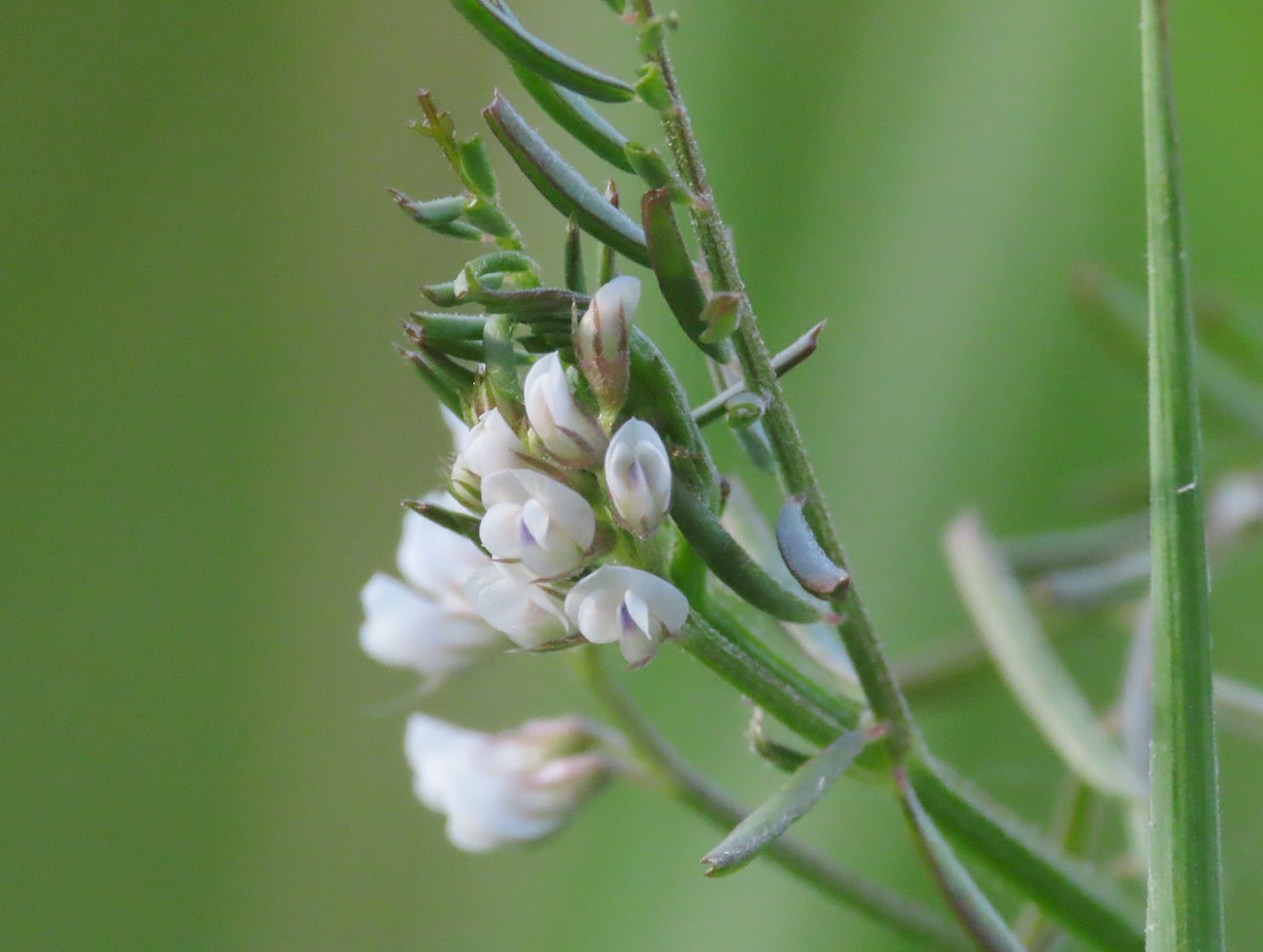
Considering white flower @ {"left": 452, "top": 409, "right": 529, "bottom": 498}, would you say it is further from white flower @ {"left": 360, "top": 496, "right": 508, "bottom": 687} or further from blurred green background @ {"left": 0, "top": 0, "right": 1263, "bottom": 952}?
blurred green background @ {"left": 0, "top": 0, "right": 1263, "bottom": 952}

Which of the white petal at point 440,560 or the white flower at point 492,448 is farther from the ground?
the white flower at point 492,448

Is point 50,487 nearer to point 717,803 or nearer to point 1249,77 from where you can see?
point 717,803

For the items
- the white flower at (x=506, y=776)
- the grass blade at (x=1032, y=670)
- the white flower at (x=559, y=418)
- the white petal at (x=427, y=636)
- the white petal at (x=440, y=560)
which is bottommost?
the grass blade at (x=1032, y=670)

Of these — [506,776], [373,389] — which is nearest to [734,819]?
[506,776]

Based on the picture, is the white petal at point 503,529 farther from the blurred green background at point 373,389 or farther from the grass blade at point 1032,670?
the blurred green background at point 373,389

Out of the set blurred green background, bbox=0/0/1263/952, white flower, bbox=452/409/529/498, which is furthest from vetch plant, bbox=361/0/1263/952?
blurred green background, bbox=0/0/1263/952

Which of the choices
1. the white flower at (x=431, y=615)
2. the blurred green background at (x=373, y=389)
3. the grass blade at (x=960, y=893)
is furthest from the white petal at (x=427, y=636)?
the blurred green background at (x=373, y=389)

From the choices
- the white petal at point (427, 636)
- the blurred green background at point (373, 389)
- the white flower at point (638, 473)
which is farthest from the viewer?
the blurred green background at point (373, 389)

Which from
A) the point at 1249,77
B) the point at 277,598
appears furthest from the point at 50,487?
the point at 1249,77
